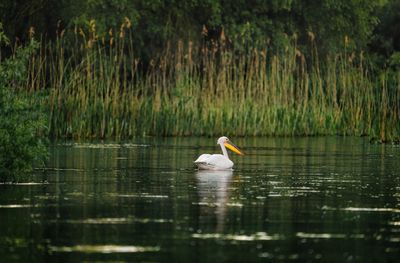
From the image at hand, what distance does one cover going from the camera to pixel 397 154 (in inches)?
928

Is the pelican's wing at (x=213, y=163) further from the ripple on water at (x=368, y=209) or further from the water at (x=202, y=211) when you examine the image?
the ripple on water at (x=368, y=209)

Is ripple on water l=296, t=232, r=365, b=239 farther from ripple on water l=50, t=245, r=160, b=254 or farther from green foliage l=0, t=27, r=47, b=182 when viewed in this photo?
green foliage l=0, t=27, r=47, b=182

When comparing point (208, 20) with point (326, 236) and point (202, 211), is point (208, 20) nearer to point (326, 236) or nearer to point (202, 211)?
point (202, 211)

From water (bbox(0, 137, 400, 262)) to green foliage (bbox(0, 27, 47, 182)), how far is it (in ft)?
1.34

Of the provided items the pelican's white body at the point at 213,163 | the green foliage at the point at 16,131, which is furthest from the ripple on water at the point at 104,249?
the pelican's white body at the point at 213,163

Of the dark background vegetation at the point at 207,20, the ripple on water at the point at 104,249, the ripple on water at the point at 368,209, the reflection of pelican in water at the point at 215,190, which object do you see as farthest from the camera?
the dark background vegetation at the point at 207,20

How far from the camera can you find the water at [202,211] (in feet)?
34.2

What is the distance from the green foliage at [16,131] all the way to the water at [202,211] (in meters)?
0.41

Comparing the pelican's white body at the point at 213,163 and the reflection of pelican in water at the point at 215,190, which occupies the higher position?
the pelican's white body at the point at 213,163

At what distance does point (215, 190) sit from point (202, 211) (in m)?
2.62

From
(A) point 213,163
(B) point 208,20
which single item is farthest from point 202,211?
(B) point 208,20

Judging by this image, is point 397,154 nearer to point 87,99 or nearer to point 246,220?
point 87,99

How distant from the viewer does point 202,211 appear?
13.2 meters

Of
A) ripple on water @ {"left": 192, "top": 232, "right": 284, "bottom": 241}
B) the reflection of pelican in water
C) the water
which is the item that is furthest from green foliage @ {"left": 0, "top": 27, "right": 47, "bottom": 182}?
ripple on water @ {"left": 192, "top": 232, "right": 284, "bottom": 241}
